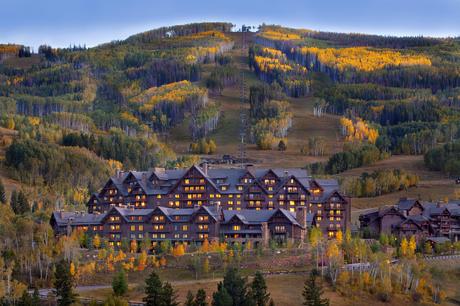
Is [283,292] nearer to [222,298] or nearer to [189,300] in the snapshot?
[222,298]

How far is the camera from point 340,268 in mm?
125375

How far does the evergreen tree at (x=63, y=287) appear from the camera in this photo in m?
112

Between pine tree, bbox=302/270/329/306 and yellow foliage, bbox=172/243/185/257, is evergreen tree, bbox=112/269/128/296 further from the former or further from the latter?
pine tree, bbox=302/270/329/306

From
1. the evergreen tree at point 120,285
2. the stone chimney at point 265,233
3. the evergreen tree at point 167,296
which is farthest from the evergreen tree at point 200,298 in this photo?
the stone chimney at point 265,233

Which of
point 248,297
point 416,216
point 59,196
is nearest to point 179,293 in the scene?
point 248,297

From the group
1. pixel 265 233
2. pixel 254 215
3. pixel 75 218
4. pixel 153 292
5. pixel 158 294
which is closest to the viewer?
pixel 158 294

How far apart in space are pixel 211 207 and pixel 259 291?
35107mm

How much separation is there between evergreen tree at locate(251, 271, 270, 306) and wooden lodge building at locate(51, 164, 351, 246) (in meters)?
24.8

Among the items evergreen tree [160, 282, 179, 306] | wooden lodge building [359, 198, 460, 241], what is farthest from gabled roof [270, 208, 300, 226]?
evergreen tree [160, 282, 179, 306]

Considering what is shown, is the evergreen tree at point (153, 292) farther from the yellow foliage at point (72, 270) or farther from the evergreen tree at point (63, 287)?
the yellow foliage at point (72, 270)

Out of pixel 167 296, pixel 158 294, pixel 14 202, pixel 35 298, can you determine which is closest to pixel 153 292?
pixel 158 294

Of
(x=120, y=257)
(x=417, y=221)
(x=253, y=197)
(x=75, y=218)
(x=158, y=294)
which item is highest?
(x=253, y=197)

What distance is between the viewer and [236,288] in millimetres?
112500

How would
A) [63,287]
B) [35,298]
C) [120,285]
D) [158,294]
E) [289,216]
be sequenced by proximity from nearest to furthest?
[35,298] → [158,294] → [63,287] → [120,285] → [289,216]
